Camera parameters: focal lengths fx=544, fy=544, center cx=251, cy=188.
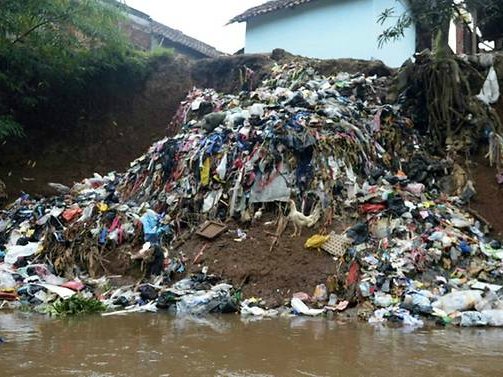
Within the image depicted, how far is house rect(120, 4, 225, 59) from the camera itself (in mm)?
17578

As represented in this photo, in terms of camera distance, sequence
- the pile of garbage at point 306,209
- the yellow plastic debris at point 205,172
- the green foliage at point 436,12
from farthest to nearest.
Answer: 1. the green foliage at point 436,12
2. the yellow plastic debris at point 205,172
3. the pile of garbage at point 306,209

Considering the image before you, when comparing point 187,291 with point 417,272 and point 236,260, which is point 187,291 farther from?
point 417,272

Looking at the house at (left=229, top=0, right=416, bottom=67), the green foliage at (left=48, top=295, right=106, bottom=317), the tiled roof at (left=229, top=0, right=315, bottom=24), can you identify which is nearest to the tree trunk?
the house at (left=229, top=0, right=416, bottom=67)

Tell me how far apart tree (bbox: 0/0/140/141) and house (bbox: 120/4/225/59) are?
4649mm

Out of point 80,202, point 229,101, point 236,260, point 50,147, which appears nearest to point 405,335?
point 236,260

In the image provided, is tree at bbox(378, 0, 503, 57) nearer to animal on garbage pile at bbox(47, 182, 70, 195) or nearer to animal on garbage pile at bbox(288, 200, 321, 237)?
animal on garbage pile at bbox(288, 200, 321, 237)

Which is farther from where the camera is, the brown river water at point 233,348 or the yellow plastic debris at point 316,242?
the yellow plastic debris at point 316,242

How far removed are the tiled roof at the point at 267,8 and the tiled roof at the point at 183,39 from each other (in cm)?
283

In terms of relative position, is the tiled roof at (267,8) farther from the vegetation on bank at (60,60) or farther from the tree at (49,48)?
the tree at (49,48)

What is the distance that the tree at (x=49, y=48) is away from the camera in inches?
393

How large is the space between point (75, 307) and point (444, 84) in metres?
6.96

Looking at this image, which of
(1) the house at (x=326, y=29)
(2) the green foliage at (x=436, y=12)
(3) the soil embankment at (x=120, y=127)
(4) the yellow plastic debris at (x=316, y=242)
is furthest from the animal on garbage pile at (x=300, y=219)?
(1) the house at (x=326, y=29)

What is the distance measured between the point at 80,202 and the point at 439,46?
6.65 metres

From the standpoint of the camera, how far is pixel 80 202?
8.77 metres
